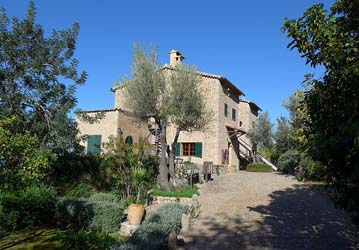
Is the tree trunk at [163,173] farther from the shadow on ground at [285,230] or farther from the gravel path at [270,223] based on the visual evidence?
the shadow on ground at [285,230]

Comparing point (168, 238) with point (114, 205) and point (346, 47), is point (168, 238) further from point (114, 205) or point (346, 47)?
point (346, 47)

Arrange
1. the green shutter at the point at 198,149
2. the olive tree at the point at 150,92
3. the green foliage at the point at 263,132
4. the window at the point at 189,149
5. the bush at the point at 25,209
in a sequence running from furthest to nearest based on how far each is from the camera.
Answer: the green foliage at the point at 263,132 < the window at the point at 189,149 < the green shutter at the point at 198,149 < the olive tree at the point at 150,92 < the bush at the point at 25,209

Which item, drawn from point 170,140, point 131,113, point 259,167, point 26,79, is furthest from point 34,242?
point 259,167

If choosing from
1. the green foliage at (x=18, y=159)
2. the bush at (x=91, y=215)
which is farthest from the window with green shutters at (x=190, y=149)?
the green foliage at (x=18, y=159)

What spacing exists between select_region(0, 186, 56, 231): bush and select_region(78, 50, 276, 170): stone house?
11.6 metres

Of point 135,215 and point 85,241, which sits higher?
point 135,215

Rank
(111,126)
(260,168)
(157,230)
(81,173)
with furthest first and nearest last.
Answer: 1. (260,168)
2. (111,126)
3. (81,173)
4. (157,230)

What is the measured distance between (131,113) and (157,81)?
7.15 feet

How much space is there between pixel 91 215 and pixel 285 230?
5.45 m

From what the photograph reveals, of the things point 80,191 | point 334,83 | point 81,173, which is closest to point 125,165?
point 81,173

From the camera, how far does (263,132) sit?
98.2 ft

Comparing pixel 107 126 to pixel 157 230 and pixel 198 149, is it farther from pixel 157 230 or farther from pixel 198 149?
pixel 157 230

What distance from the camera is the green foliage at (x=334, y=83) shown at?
332 cm

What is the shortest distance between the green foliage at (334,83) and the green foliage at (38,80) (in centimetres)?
853
